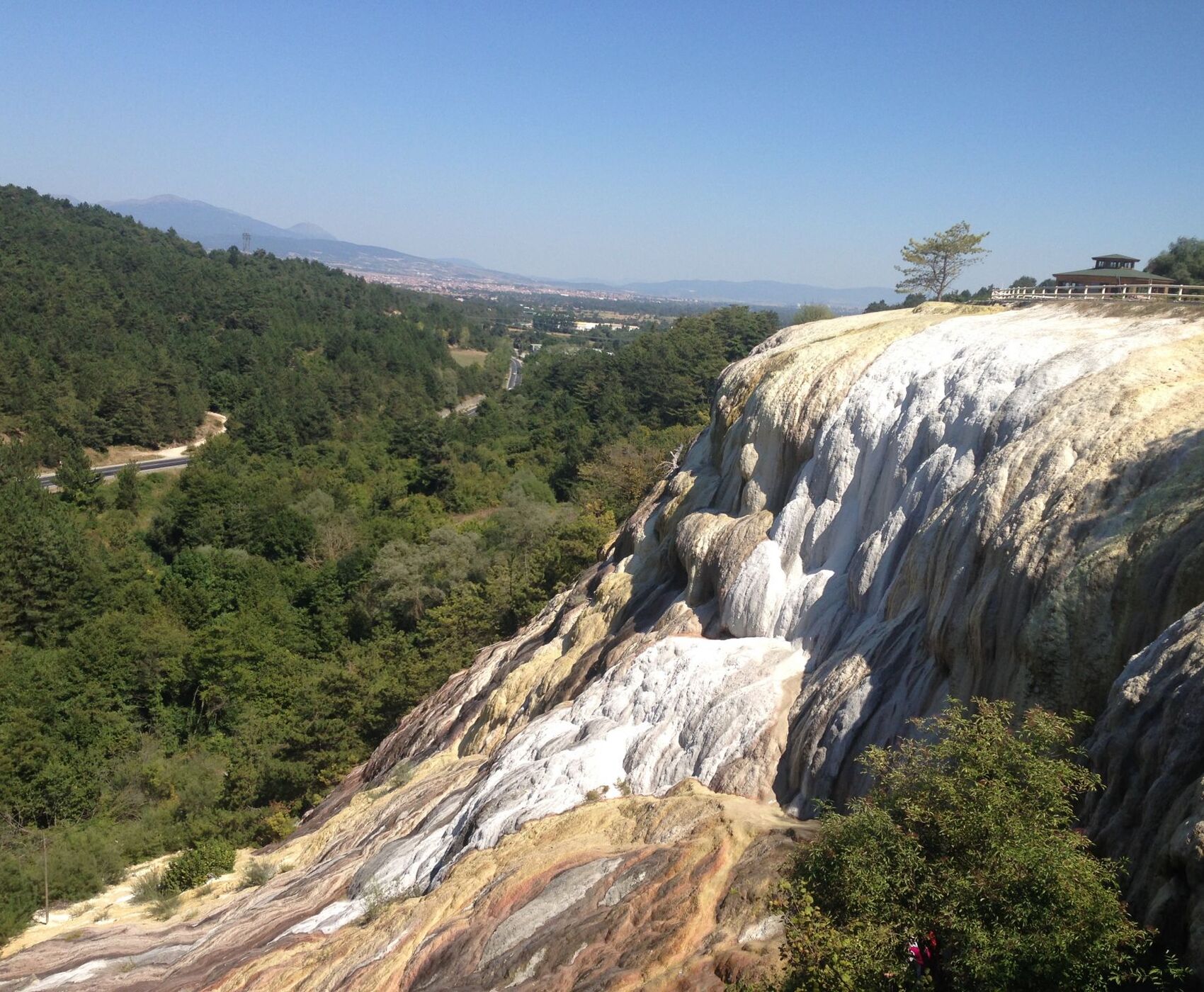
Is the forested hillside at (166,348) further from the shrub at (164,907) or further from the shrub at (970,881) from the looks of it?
the shrub at (970,881)

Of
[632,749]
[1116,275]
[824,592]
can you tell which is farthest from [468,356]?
[632,749]

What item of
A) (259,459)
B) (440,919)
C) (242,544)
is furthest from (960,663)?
(259,459)

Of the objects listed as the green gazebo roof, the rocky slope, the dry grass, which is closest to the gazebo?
the green gazebo roof

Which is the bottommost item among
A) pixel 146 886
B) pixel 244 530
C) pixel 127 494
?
pixel 146 886

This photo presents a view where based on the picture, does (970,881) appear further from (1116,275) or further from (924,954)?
(1116,275)

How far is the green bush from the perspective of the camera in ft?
72.0

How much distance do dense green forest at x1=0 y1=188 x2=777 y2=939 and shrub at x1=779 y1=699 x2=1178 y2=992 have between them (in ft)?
67.1

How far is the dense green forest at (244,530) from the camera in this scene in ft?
97.0

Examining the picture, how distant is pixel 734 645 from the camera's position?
16141 millimetres

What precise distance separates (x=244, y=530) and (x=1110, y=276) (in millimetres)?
46830

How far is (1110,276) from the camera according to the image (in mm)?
28891

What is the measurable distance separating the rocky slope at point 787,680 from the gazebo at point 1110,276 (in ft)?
34.9

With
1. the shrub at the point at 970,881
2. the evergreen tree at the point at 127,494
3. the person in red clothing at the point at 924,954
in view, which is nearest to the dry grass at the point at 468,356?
the evergreen tree at the point at 127,494

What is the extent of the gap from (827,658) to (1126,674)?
6.15 m
